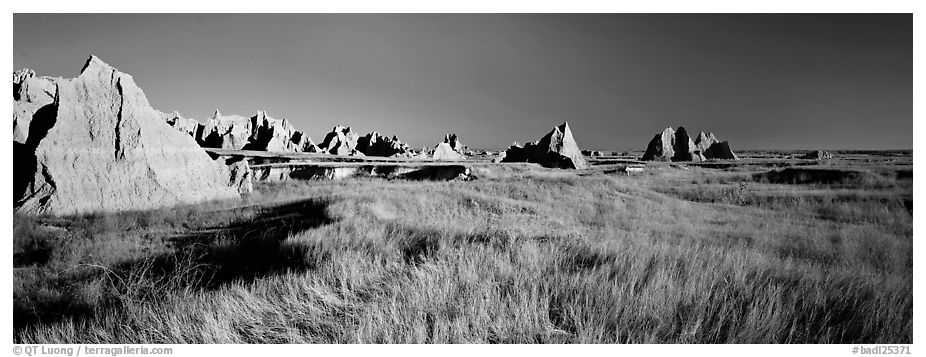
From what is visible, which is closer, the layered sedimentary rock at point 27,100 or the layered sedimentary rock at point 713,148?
Answer: the layered sedimentary rock at point 27,100

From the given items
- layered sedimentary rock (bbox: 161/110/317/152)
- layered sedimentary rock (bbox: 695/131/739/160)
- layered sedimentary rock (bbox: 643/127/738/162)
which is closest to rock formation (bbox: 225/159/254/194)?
layered sedimentary rock (bbox: 161/110/317/152)

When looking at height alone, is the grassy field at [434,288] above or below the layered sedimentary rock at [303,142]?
below

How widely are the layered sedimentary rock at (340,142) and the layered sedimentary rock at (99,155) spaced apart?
35.7 meters

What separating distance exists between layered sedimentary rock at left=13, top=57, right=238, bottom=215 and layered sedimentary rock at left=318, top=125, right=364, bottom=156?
117 feet

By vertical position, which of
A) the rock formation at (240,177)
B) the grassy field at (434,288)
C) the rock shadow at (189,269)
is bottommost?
the rock shadow at (189,269)

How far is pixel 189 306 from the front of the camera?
2.90 metres

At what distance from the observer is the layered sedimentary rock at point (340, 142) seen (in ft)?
153

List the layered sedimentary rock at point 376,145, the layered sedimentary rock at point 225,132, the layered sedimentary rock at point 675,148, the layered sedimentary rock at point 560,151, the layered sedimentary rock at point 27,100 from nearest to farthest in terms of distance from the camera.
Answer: the layered sedimentary rock at point 27,100 → the layered sedimentary rock at point 560,151 → the layered sedimentary rock at point 225,132 → the layered sedimentary rock at point 675,148 → the layered sedimentary rock at point 376,145

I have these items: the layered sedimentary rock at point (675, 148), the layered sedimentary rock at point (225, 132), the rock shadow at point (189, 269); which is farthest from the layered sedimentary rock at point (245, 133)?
the layered sedimentary rock at point (675, 148)

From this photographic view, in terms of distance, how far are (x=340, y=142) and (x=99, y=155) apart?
135 ft

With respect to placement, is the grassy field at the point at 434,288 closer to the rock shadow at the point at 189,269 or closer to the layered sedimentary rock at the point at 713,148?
the rock shadow at the point at 189,269

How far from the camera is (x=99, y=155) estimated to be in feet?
28.8

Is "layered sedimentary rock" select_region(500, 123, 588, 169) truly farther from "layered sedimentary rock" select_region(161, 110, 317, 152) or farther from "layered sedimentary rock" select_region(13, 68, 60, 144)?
"layered sedimentary rock" select_region(13, 68, 60, 144)
